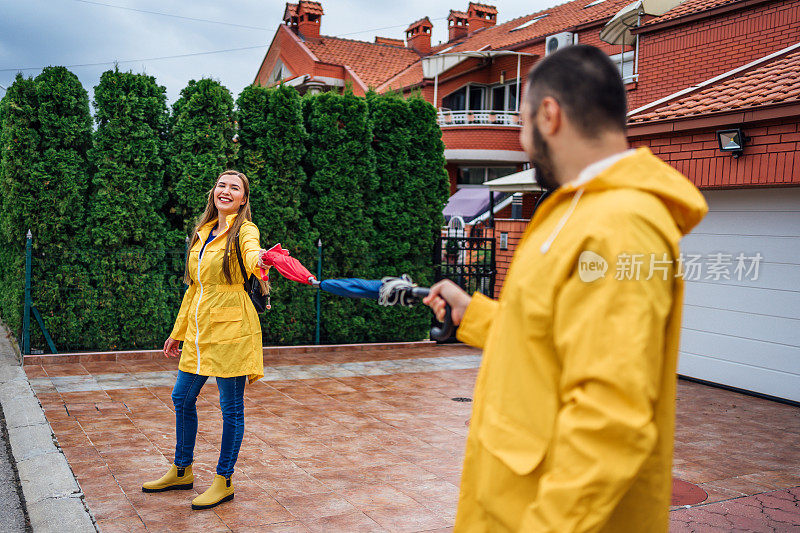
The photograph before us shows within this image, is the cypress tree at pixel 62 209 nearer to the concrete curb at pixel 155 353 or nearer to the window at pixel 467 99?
the concrete curb at pixel 155 353

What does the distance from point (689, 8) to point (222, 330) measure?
11.2 metres

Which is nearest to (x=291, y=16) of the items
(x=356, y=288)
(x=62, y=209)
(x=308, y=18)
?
(x=308, y=18)

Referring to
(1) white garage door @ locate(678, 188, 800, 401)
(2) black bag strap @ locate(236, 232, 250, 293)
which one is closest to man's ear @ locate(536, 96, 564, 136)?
(2) black bag strap @ locate(236, 232, 250, 293)

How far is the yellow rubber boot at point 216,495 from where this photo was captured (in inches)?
172

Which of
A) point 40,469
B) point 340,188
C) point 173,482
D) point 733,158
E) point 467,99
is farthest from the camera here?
point 467,99

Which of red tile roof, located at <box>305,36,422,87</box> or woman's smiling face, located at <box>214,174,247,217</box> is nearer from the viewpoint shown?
woman's smiling face, located at <box>214,174,247,217</box>

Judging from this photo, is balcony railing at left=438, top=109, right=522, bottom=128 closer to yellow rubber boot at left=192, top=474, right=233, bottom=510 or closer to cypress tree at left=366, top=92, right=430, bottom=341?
cypress tree at left=366, top=92, right=430, bottom=341

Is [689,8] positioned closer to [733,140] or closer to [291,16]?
[733,140]

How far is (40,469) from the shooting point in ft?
16.4

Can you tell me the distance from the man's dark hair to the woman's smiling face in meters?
3.21

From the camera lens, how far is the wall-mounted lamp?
25.2 ft

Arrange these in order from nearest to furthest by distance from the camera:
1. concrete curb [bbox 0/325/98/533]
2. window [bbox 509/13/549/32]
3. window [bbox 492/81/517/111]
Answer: concrete curb [bbox 0/325/98/533], window [bbox 492/81/517/111], window [bbox 509/13/549/32]

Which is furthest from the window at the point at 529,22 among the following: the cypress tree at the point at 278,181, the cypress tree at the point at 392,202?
the cypress tree at the point at 278,181

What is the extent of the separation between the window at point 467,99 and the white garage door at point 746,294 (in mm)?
19108
